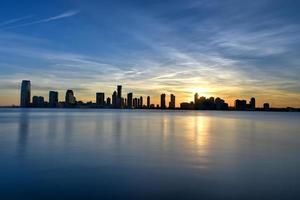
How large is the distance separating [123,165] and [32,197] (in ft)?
27.8

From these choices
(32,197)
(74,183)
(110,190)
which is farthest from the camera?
(74,183)

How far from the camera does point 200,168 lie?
20891mm

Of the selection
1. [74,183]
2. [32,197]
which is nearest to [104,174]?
[74,183]

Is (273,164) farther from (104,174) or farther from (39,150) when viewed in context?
(39,150)

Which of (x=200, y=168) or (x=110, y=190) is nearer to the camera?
(x=110, y=190)

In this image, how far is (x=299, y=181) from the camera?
17.0 m

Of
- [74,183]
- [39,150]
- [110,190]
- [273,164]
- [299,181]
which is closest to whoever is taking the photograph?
[110,190]

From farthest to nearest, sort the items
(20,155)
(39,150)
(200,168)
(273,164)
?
1. (39,150)
2. (20,155)
3. (273,164)
4. (200,168)

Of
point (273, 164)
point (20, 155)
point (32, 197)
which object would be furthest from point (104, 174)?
point (273, 164)

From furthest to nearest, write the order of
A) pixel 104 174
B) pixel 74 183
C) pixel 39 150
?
pixel 39 150 < pixel 104 174 < pixel 74 183

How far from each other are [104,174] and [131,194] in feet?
14.8

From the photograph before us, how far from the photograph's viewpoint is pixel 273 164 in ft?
73.6

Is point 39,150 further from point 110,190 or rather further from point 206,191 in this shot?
point 206,191

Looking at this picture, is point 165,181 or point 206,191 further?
point 165,181
